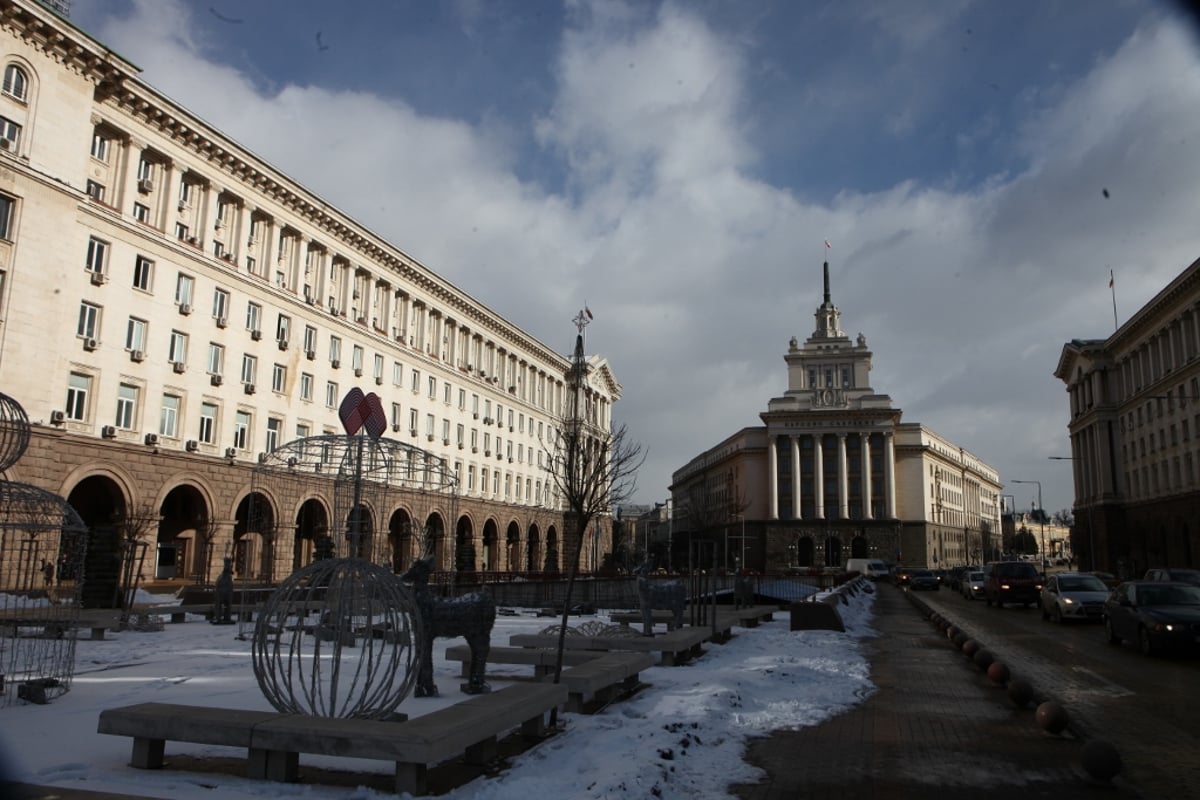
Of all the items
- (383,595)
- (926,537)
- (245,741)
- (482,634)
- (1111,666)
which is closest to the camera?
(245,741)

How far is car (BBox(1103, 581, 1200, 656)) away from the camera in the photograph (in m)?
15.9

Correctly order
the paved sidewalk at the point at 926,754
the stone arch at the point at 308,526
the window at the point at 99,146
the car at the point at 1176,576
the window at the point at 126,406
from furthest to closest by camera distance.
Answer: the stone arch at the point at 308,526
the window at the point at 99,146
the window at the point at 126,406
the car at the point at 1176,576
the paved sidewalk at the point at 926,754

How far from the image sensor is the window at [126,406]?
32656 mm

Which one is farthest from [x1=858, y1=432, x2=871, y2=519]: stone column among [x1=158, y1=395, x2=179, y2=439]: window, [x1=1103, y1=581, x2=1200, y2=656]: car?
[x1=1103, y1=581, x2=1200, y2=656]: car

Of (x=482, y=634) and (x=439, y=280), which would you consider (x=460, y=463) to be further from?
(x=482, y=634)

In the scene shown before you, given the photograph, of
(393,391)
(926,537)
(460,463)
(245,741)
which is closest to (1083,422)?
(926,537)

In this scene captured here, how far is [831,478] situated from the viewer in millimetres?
110062

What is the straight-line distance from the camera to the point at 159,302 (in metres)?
34.8

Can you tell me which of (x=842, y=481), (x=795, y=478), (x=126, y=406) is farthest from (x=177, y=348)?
(x=842, y=481)

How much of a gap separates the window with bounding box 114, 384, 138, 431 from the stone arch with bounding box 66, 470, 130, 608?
212cm

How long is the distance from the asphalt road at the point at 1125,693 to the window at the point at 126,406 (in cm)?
2985

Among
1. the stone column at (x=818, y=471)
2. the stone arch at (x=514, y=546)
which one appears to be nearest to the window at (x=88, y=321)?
the stone arch at (x=514, y=546)

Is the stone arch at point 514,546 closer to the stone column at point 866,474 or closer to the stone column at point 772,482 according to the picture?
the stone column at point 772,482

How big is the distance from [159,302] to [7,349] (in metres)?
7.68
